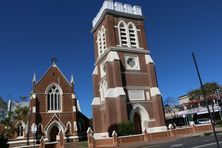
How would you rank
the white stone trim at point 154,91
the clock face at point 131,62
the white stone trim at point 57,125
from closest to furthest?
the white stone trim at point 154,91, the clock face at point 131,62, the white stone trim at point 57,125

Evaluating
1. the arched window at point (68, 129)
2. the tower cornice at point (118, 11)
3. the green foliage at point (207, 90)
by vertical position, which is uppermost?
the tower cornice at point (118, 11)

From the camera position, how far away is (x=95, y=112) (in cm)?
3362

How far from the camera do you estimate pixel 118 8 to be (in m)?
35.5

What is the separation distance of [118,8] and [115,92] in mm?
14300

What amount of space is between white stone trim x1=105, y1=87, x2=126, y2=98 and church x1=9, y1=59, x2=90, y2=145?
14.7 m

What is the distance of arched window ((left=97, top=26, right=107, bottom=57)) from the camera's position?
117ft

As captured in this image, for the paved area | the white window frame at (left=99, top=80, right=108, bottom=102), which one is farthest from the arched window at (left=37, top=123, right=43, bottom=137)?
the paved area

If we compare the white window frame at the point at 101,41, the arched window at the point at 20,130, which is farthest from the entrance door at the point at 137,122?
the arched window at the point at 20,130

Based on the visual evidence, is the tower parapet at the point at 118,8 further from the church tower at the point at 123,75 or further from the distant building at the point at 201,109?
the distant building at the point at 201,109

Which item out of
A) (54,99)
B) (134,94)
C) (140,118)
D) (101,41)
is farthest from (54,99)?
(140,118)

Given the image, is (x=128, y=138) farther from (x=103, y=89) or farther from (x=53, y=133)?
(x=53, y=133)

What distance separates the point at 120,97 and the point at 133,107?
3.18 m

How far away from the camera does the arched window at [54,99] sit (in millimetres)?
42609

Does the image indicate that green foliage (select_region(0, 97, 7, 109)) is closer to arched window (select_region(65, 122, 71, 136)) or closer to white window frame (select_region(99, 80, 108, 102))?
arched window (select_region(65, 122, 71, 136))
